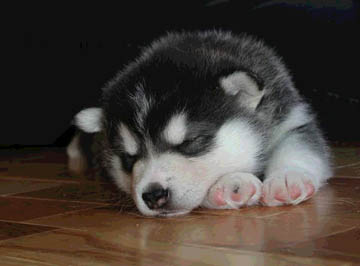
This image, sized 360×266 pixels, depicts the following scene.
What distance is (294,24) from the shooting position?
508 cm

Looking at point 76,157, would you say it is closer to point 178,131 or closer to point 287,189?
A: point 178,131

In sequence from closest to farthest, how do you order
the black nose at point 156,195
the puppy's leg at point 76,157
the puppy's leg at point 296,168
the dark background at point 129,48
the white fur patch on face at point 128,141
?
the black nose at point 156,195, the puppy's leg at point 296,168, the white fur patch on face at point 128,141, the puppy's leg at point 76,157, the dark background at point 129,48

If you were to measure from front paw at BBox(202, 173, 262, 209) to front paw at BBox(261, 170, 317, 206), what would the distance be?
0.04 meters

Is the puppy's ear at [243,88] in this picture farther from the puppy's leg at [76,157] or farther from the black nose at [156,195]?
the puppy's leg at [76,157]

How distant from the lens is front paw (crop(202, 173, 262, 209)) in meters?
2.66

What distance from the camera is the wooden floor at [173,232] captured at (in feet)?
6.07

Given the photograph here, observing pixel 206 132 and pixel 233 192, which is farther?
pixel 206 132

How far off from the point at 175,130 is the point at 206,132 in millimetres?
134

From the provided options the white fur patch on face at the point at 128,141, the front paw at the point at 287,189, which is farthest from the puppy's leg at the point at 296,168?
the white fur patch on face at the point at 128,141

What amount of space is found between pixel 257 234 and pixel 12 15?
3.99 meters

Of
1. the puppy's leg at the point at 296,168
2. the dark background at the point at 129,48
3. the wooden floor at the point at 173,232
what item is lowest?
the wooden floor at the point at 173,232

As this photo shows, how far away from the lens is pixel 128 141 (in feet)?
9.59

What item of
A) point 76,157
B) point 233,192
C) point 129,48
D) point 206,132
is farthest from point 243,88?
point 129,48

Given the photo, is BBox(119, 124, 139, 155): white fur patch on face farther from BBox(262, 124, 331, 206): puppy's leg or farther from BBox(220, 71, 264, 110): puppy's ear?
BBox(262, 124, 331, 206): puppy's leg
